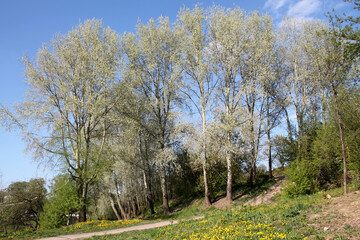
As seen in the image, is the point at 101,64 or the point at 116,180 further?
the point at 116,180

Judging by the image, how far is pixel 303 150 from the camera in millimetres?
16344

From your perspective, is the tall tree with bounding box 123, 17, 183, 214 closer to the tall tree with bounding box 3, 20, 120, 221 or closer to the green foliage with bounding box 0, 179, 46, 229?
the tall tree with bounding box 3, 20, 120, 221

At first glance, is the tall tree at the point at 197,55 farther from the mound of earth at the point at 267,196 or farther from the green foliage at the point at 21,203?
the green foliage at the point at 21,203

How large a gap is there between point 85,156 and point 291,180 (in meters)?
13.4

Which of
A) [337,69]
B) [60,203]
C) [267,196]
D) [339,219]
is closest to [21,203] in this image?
[60,203]

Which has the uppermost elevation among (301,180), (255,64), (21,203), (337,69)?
(255,64)

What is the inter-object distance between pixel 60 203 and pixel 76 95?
25.4 ft

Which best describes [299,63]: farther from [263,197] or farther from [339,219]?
[339,219]

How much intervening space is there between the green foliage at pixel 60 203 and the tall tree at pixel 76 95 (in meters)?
0.71

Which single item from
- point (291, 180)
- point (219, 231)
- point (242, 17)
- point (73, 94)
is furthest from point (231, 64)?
point (219, 231)

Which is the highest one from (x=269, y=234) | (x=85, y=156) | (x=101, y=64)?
(x=101, y=64)

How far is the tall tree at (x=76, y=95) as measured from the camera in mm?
17031

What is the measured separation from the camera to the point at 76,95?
1850cm

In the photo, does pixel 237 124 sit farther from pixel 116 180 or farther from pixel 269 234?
pixel 116 180
